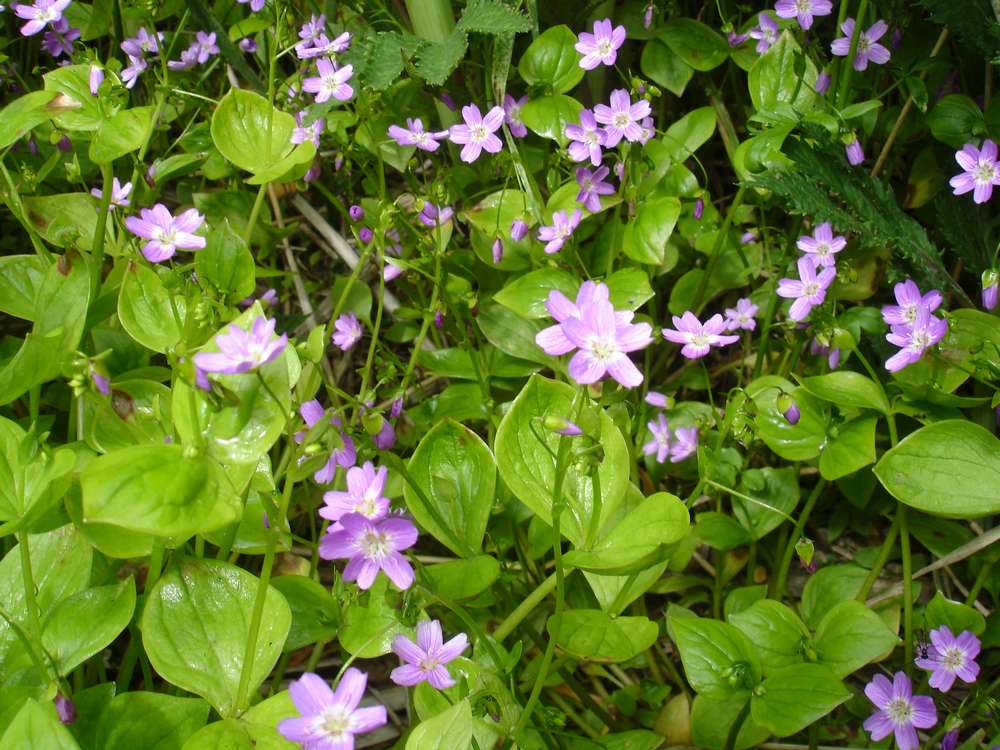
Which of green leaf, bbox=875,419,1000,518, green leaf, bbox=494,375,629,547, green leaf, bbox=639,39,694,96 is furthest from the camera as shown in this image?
green leaf, bbox=639,39,694,96

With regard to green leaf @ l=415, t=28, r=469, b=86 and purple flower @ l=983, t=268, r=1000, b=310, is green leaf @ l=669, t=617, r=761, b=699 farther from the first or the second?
green leaf @ l=415, t=28, r=469, b=86

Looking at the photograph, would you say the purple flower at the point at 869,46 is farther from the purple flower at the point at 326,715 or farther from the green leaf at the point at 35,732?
the green leaf at the point at 35,732

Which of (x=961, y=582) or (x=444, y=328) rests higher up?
(x=444, y=328)

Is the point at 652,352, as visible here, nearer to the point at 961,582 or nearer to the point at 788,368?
the point at 788,368

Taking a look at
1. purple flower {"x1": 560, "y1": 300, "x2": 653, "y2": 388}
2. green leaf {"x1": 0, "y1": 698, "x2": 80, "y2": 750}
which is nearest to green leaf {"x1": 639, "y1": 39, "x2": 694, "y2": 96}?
purple flower {"x1": 560, "y1": 300, "x2": 653, "y2": 388}

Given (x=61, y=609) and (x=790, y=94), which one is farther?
(x=790, y=94)

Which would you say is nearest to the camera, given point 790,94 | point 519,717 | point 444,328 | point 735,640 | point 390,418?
point 519,717

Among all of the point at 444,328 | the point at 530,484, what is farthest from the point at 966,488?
the point at 444,328

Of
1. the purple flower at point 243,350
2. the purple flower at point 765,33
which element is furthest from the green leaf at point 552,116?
the purple flower at point 243,350
